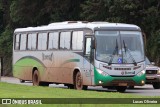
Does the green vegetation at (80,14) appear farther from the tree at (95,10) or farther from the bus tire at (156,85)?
the bus tire at (156,85)

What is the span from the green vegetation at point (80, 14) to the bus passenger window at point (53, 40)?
9290 millimetres

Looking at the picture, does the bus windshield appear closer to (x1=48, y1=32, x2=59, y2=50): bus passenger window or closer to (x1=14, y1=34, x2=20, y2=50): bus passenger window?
(x1=48, y1=32, x2=59, y2=50): bus passenger window

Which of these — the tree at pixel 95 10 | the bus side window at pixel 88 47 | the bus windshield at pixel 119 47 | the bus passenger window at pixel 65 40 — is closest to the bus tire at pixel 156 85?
the bus windshield at pixel 119 47

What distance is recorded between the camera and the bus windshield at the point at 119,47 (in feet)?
90.4

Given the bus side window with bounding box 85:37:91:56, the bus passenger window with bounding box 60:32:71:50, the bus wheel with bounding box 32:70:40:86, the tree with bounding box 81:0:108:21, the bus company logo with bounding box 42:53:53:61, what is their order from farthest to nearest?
the tree with bounding box 81:0:108:21
the bus wheel with bounding box 32:70:40:86
the bus company logo with bounding box 42:53:53:61
the bus passenger window with bounding box 60:32:71:50
the bus side window with bounding box 85:37:91:56

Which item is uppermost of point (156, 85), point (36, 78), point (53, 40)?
point (53, 40)

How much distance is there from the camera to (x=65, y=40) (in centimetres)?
3041

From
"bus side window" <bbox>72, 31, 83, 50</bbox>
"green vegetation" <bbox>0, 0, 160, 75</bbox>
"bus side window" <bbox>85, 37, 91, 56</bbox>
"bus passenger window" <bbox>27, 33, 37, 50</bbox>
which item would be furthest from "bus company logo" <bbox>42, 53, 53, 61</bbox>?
"green vegetation" <bbox>0, 0, 160, 75</bbox>

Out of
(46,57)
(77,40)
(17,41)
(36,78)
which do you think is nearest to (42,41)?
(46,57)

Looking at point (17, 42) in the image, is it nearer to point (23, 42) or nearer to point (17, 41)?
point (17, 41)

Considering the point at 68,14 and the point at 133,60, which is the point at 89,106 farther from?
the point at 68,14

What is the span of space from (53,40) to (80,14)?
884 inches

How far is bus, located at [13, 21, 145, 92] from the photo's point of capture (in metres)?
27.5

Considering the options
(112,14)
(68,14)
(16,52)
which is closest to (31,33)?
(16,52)
